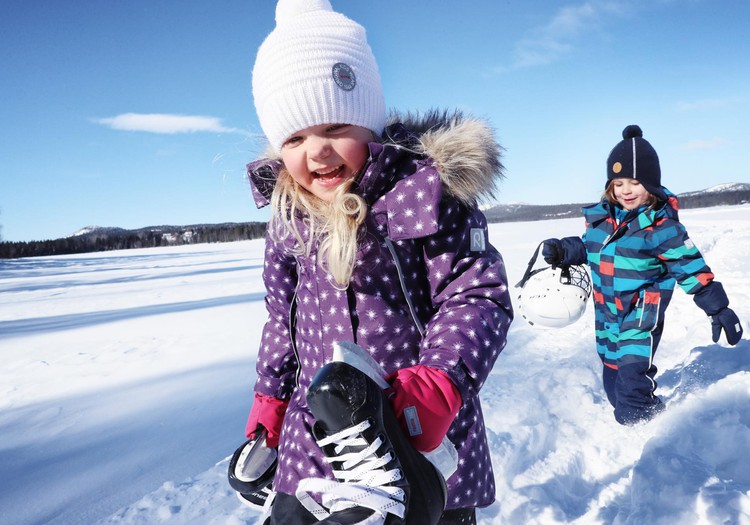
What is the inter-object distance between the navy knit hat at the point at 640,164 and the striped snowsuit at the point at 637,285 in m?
0.14

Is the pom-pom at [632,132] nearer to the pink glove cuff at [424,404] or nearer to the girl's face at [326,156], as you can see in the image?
the girl's face at [326,156]

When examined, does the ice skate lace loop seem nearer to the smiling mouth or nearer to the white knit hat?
the smiling mouth

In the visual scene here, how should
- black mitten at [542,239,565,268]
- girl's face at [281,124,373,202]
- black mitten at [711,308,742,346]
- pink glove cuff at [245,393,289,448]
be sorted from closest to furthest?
girl's face at [281,124,373,202], pink glove cuff at [245,393,289,448], black mitten at [711,308,742,346], black mitten at [542,239,565,268]

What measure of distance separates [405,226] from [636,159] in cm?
257

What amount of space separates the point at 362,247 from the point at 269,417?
2.18 ft

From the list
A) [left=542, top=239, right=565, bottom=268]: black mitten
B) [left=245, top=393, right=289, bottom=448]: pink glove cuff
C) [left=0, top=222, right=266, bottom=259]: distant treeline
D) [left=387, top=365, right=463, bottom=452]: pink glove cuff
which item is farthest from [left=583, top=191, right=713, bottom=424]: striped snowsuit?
[left=0, top=222, right=266, bottom=259]: distant treeline

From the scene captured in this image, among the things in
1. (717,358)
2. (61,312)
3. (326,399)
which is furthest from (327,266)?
(61,312)

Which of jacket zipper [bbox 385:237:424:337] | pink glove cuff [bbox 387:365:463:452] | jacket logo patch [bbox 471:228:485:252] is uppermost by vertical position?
jacket logo patch [bbox 471:228:485:252]

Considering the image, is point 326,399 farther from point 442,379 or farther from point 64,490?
point 64,490

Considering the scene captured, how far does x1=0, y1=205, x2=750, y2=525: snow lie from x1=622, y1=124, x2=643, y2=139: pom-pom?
1.77 metres

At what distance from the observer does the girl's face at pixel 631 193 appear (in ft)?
10.1

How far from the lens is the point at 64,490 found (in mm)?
2035

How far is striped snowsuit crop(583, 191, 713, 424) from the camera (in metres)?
2.84

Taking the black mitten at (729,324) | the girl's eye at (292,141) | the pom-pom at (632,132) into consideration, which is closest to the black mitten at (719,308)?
the black mitten at (729,324)
